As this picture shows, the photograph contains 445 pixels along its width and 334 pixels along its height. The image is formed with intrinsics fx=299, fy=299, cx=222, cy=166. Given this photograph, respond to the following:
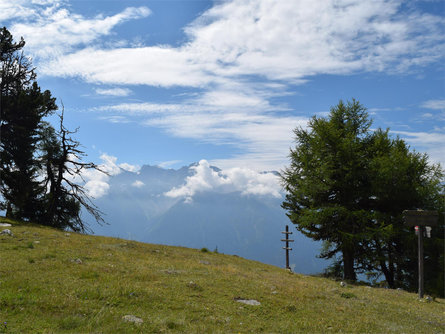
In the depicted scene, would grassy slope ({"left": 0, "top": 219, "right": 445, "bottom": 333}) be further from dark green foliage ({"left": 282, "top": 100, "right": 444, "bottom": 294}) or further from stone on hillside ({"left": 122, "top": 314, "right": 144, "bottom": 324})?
dark green foliage ({"left": 282, "top": 100, "right": 444, "bottom": 294})

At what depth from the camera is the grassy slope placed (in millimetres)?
7566

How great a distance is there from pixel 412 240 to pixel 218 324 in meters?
23.5

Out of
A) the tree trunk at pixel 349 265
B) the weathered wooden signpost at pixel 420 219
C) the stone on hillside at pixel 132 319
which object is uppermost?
the weathered wooden signpost at pixel 420 219

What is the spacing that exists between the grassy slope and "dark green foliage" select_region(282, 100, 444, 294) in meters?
11.7

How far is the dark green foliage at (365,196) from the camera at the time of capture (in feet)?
82.1

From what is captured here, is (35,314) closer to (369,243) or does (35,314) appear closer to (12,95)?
(369,243)

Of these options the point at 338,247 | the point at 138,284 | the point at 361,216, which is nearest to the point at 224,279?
the point at 138,284

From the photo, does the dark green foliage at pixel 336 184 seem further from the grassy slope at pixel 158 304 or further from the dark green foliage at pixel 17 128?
the dark green foliage at pixel 17 128

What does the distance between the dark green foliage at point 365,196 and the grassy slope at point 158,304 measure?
38.5ft

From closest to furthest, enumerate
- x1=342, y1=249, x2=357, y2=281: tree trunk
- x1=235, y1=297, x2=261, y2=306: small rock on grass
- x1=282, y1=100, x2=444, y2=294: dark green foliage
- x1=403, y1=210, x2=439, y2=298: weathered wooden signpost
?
x1=235, y1=297, x2=261, y2=306: small rock on grass, x1=403, y1=210, x2=439, y2=298: weathered wooden signpost, x1=282, y1=100, x2=444, y2=294: dark green foliage, x1=342, y1=249, x2=357, y2=281: tree trunk

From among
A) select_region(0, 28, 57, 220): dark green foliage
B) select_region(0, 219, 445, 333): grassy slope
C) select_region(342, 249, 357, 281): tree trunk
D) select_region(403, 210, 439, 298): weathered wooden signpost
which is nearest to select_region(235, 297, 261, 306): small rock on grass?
select_region(0, 219, 445, 333): grassy slope

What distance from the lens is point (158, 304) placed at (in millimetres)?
9102

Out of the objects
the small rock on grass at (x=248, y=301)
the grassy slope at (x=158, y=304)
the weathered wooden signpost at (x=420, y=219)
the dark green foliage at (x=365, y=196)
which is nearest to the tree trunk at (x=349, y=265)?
the dark green foliage at (x=365, y=196)

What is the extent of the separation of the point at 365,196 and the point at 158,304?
75.0 ft
